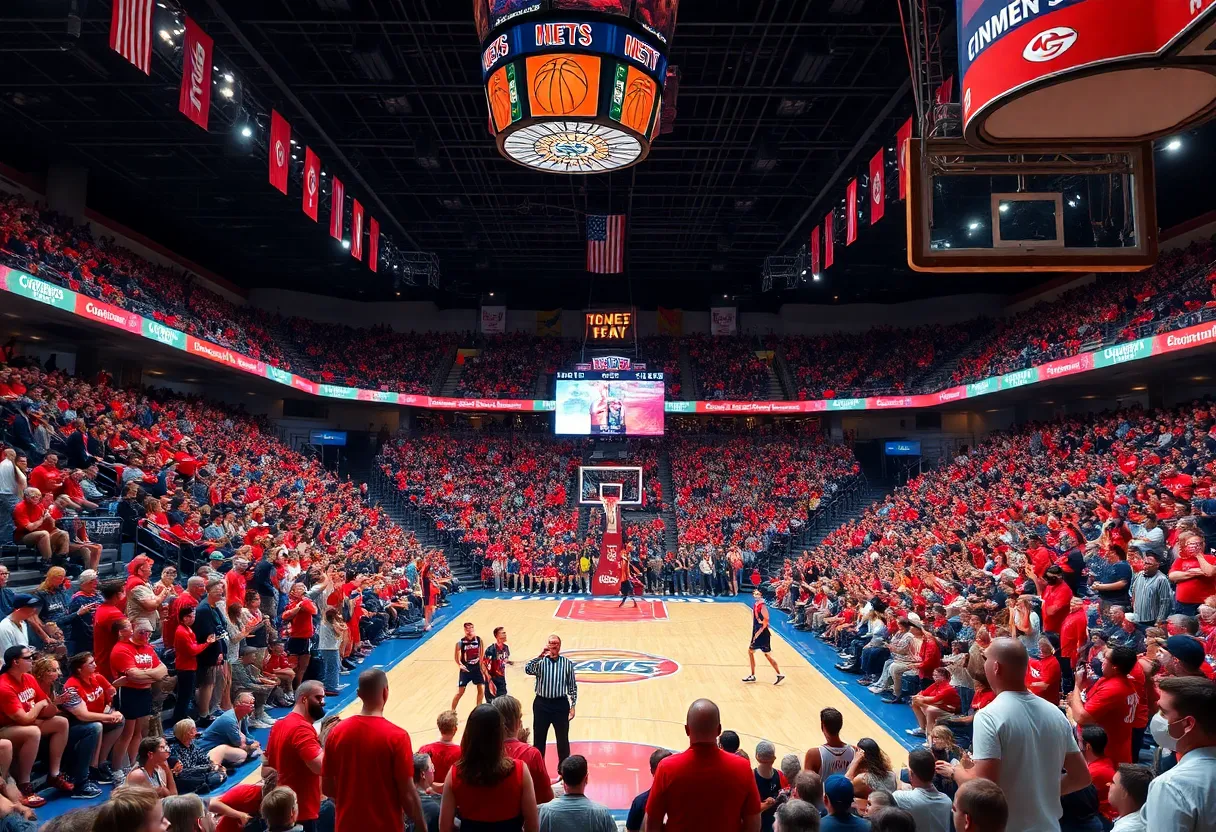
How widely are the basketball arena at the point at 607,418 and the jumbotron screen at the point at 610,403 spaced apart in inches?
4.8

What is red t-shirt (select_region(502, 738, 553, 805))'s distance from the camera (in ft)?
14.5

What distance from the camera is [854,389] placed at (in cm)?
3212

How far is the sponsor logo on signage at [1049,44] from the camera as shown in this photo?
3908 millimetres

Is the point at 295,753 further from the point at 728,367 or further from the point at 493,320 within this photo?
the point at 493,320

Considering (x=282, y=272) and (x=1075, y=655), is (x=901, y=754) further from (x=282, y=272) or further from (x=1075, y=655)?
(x=282, y=272)

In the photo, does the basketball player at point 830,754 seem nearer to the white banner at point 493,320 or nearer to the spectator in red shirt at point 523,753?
the spectator in red shirt at point 523,753

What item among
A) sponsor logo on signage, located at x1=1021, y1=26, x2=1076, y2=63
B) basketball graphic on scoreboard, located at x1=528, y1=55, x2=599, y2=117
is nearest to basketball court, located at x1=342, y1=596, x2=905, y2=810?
sponsor logo on signage, located at x1=1021, y1=26, x2=1076, y2=63

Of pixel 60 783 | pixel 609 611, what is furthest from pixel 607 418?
pixel 60 783

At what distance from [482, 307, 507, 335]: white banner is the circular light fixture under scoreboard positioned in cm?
2877

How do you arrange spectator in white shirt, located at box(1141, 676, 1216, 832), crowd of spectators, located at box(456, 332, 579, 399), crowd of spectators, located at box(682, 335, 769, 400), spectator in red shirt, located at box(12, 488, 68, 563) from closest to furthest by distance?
spectator in white shirt, located at box(1141, 676, 1216, 832) < spectator in red shirt, located at box(12, 488, 68, 563) < crowd of spectators, located at box(682, 335, 769, 400) < crowd of spectators, located at box(456, 332, 579, 399)

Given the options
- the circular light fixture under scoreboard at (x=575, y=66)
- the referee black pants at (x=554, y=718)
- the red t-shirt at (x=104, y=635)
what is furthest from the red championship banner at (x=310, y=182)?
the referee black pants at (x=554, y=718)

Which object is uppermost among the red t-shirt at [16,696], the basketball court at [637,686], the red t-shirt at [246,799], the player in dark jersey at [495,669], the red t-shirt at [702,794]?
the red t-shirt at [702,794]

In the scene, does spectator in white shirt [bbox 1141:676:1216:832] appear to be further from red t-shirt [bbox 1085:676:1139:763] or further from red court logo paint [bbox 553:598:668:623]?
red court logo paint [bbox 553:598:668:623]

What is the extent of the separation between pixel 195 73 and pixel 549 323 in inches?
1072
